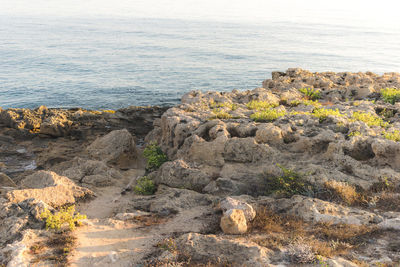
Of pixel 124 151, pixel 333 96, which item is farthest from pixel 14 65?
pixel 333 96

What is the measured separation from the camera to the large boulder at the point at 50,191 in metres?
8.90

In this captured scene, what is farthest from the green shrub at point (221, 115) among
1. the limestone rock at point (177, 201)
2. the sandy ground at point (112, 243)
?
the sandy ground at point (112, 243)

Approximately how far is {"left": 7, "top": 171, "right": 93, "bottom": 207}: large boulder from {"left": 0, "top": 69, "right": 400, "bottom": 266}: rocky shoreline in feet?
0.14

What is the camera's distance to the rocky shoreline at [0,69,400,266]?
6496 millimetres

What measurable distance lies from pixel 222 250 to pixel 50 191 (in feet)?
19.0

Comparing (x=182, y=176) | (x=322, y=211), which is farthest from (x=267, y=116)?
(x=322, y=211)

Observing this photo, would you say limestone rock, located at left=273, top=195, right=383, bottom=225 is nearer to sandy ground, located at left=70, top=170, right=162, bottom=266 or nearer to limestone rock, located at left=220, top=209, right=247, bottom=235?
limestone rock, located at left=220, top=209, right=247, bottom=235

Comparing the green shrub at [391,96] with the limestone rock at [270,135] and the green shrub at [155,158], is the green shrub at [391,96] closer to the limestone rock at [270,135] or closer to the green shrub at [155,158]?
the limestone rock at [270,135]

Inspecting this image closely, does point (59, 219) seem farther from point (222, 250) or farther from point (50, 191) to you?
point (222, 250)

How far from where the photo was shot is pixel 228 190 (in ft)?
32.8

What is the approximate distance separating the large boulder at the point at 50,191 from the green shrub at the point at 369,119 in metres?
10.8

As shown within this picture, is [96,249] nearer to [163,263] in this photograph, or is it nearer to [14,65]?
[163,263]

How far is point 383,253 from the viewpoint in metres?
6.30

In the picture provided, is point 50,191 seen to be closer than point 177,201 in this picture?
No
